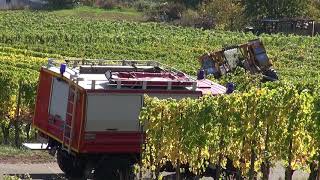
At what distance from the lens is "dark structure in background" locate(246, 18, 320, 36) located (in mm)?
70500

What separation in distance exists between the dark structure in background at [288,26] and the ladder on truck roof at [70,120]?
54343 mm

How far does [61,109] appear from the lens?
55.9ft

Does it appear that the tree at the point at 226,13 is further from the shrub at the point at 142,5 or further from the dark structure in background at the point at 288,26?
the shrub at the point at 142,5

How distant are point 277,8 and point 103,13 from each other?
→ 1992 centimetres

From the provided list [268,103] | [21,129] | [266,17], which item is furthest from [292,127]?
[266,17]


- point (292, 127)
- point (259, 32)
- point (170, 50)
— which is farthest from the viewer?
point (259, 32)

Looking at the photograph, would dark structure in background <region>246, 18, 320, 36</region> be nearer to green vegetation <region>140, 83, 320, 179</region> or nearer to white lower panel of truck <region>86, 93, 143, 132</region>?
white lower panel of truck <region>86, 93, 143, 132</region>

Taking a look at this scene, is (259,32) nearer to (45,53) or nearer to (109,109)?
(45,53)

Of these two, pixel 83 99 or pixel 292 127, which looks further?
pixel 83 99

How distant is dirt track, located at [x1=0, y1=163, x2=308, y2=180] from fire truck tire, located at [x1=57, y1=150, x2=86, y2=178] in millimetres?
189

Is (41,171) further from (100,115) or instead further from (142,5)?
(142,5)

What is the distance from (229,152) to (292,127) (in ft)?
4.16

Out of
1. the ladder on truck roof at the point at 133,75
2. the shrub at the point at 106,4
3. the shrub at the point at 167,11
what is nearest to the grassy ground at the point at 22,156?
the ladder on truck roof at the point at 133,75

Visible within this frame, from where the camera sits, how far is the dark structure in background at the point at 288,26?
7050cm
